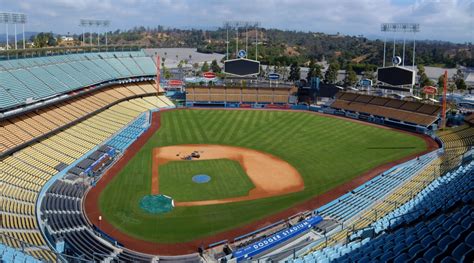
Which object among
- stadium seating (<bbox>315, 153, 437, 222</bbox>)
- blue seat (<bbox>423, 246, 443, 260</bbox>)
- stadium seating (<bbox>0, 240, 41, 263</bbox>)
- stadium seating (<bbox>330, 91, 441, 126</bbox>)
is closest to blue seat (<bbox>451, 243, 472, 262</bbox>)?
blue seat (<bbox>423, 246, 443, 260</bbox>)

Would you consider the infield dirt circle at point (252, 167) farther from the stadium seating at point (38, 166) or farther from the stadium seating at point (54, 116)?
the stadium seating at point (54, 116)

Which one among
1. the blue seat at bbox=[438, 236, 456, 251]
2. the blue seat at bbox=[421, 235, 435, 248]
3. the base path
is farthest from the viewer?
the base path

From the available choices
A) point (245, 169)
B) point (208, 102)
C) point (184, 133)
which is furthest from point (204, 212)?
point (208, 102)

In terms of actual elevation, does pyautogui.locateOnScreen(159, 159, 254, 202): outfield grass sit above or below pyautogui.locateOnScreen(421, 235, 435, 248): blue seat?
below

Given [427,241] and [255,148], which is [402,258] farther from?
[255,148]

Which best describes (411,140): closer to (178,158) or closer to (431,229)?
(178,158)

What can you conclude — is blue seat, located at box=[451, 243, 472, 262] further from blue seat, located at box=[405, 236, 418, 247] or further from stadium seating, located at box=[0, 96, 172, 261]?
stadium seating, located at box=[0, 96, 172, 261]
